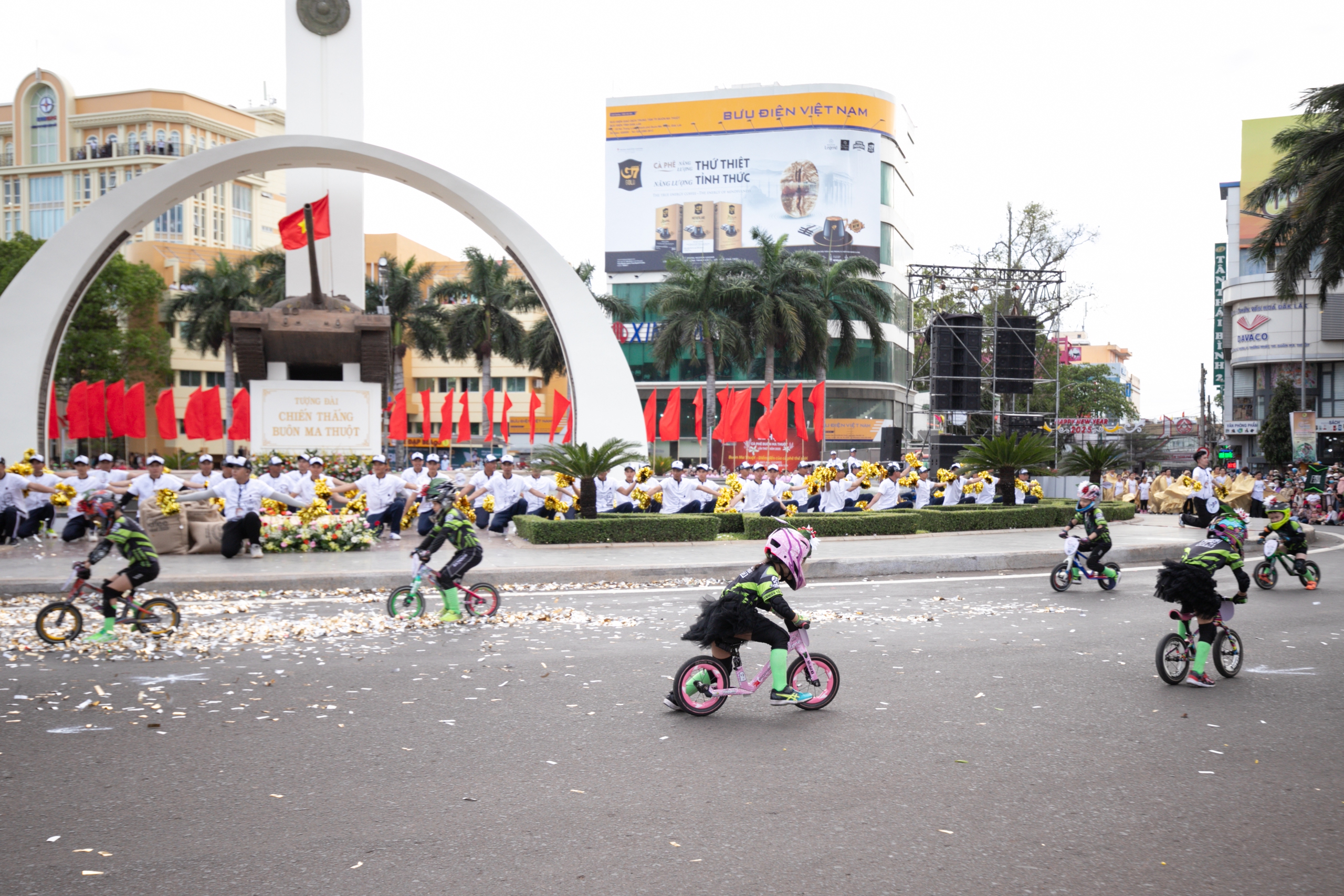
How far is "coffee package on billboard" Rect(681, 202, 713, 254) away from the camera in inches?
2844

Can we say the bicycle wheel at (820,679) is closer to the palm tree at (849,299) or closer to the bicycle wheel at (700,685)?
the bicycle wheel at (700,685)

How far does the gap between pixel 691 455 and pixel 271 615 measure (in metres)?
60.7

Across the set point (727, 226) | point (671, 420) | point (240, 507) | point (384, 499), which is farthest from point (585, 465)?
point (727, 226)

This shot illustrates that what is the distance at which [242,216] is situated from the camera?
303 feet

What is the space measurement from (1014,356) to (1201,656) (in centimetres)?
2581

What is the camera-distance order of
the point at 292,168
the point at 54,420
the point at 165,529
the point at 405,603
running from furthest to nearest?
the point at 54,420, the point at 292,168, the point at 165,529, the point at 405,603

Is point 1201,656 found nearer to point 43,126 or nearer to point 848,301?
point 848,301

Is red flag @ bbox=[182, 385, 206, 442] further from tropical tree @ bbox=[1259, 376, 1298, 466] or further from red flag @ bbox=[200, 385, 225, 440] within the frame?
tropical tree @ bbox=[1259, 376, 1298, 466]

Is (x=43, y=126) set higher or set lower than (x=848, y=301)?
higher

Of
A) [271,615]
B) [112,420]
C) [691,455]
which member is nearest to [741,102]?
[691,455]

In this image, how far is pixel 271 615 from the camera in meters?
11.1

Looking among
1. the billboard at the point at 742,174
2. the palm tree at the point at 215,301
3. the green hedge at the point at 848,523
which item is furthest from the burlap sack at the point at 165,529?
the billboard at the point at 742,174

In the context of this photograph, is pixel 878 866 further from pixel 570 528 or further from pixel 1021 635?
pixel 570 528

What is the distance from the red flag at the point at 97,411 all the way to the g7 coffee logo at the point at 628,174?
45.1 metres
